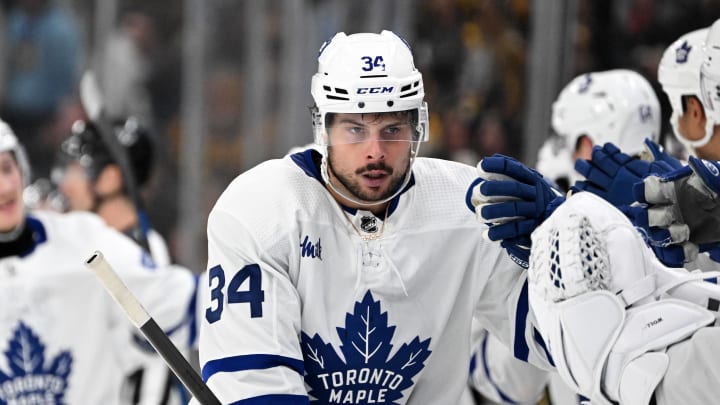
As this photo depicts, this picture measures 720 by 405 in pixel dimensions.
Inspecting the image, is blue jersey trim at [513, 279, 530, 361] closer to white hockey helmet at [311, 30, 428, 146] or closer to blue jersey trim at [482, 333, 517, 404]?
white hockey helmet at [311, 30, 428, 146]

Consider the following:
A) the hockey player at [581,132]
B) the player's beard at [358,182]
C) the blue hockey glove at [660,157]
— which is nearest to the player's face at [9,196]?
the hockey player at [581,132]

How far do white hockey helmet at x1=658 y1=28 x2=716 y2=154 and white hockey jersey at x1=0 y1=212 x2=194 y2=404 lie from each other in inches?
67.1

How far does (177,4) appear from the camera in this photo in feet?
21.9

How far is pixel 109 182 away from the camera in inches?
201

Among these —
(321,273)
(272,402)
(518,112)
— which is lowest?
(518,112)

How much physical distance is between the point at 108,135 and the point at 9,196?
45.3 inches

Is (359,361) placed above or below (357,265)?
below

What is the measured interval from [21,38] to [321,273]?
190 inches

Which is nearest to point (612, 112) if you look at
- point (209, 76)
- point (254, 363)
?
point (254, 363)

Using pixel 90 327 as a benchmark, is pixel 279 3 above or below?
above

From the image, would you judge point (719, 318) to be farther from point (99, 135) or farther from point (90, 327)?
point (99, 135)

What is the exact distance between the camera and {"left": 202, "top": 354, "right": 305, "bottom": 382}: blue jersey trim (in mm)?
2447

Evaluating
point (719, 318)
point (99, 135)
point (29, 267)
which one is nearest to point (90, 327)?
point (29, 267)

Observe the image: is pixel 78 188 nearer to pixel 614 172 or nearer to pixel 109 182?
pixel 109 182
